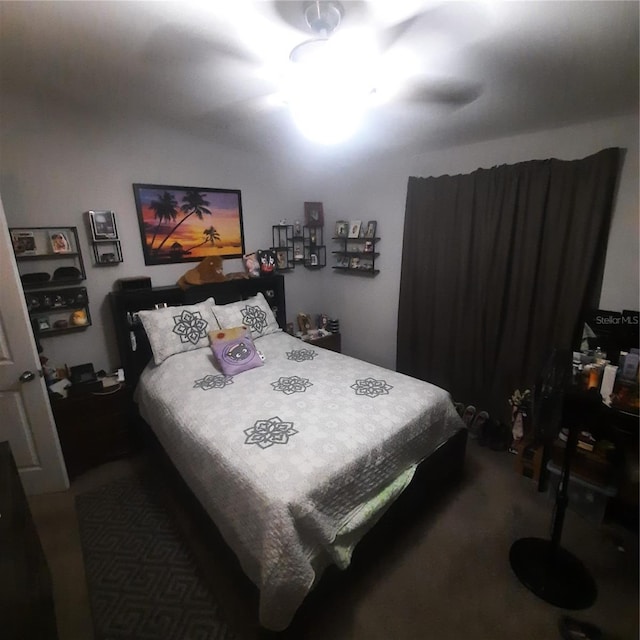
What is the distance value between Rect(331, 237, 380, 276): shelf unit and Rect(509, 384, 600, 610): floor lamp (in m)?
2.37

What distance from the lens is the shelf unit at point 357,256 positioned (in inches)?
132

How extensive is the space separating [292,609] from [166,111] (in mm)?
2704

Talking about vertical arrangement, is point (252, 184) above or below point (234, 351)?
above

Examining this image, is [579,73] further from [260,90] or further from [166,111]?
[166,111]

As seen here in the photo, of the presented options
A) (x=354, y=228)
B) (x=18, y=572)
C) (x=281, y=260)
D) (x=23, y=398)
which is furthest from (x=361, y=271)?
(x=18, y=572)

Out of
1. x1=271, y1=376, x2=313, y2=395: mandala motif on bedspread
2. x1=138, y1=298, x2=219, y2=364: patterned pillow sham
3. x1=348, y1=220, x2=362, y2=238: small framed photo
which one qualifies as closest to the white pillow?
x1=138, y1=298, x2=219, y2=364: patterned pillow sham

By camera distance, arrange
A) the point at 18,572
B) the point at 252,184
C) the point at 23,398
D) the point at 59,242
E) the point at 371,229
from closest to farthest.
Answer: the point at 18,572, the point at 23,398, the point at 59,242, the point at 252,184, the point at 371,229

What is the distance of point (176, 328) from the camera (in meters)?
2.41

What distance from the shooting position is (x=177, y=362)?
7.53 ft

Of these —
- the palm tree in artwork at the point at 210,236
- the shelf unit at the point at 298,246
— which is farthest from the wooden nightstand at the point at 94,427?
the shelf unit at the point at 298,246

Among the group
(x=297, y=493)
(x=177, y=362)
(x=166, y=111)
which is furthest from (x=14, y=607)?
(x=166, y=111)

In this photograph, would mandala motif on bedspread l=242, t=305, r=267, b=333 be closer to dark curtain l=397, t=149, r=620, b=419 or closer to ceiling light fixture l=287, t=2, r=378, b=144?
dark curtain l=397, t=149, r=620, b=419

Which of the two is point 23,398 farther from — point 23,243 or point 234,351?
point 234,351

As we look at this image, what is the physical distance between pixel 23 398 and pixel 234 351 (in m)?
1.24
